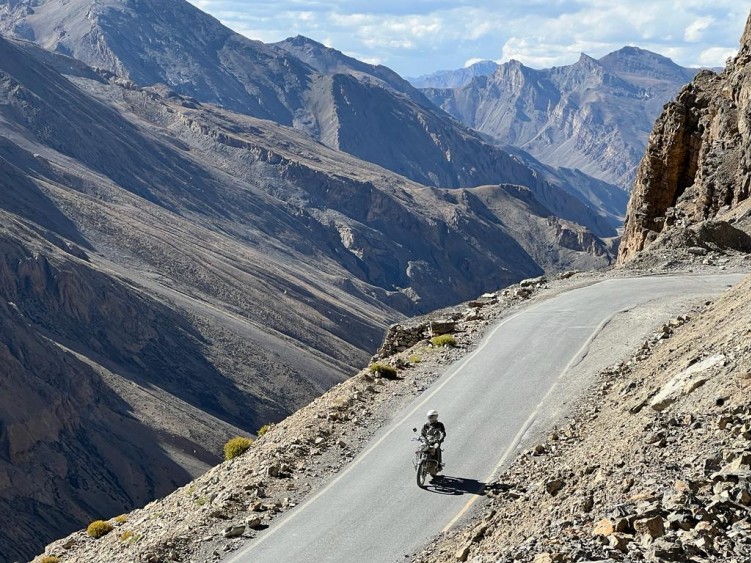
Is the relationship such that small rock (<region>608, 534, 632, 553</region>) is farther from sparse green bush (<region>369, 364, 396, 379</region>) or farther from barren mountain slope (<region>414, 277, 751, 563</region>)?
sparse green bush (<region>369, 364, 396, 379</region>)

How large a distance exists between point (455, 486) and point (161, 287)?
325ft

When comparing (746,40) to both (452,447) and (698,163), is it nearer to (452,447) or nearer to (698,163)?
(698,163)

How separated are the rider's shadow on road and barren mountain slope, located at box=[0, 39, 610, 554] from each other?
5645 cm

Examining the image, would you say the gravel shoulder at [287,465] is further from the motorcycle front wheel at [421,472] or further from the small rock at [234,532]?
the motorcycle front wheel at [421,472]

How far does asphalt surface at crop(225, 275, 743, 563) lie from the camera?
1445cm

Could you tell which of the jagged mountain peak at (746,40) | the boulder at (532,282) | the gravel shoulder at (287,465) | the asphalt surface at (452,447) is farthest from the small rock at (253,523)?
the jagged mountain peak at (746,40)

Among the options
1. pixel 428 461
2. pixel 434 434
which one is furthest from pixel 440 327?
pixel 428 461

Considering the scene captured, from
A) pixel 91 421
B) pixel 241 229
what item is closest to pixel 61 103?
pixel 241 229

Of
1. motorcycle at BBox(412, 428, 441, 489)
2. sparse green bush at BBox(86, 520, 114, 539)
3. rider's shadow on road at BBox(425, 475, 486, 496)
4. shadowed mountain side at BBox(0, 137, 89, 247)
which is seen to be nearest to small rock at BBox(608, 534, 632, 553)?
rider's shadow on road at BBox(425, 475, 486, 496)

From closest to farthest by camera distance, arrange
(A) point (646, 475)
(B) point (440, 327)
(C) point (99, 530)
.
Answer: (A) point (646, 475), (C) point (99, 530), (B) point (440, 327)

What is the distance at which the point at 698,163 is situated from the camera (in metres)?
42.5

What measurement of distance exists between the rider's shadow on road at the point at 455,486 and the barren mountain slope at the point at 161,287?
56.4 metres

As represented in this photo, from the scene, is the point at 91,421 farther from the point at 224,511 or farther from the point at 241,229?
the point at 241,229

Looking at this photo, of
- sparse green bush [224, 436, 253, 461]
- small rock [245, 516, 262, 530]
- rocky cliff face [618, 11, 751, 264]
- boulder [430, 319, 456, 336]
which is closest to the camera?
small rock [245, 516, 262, 530]
